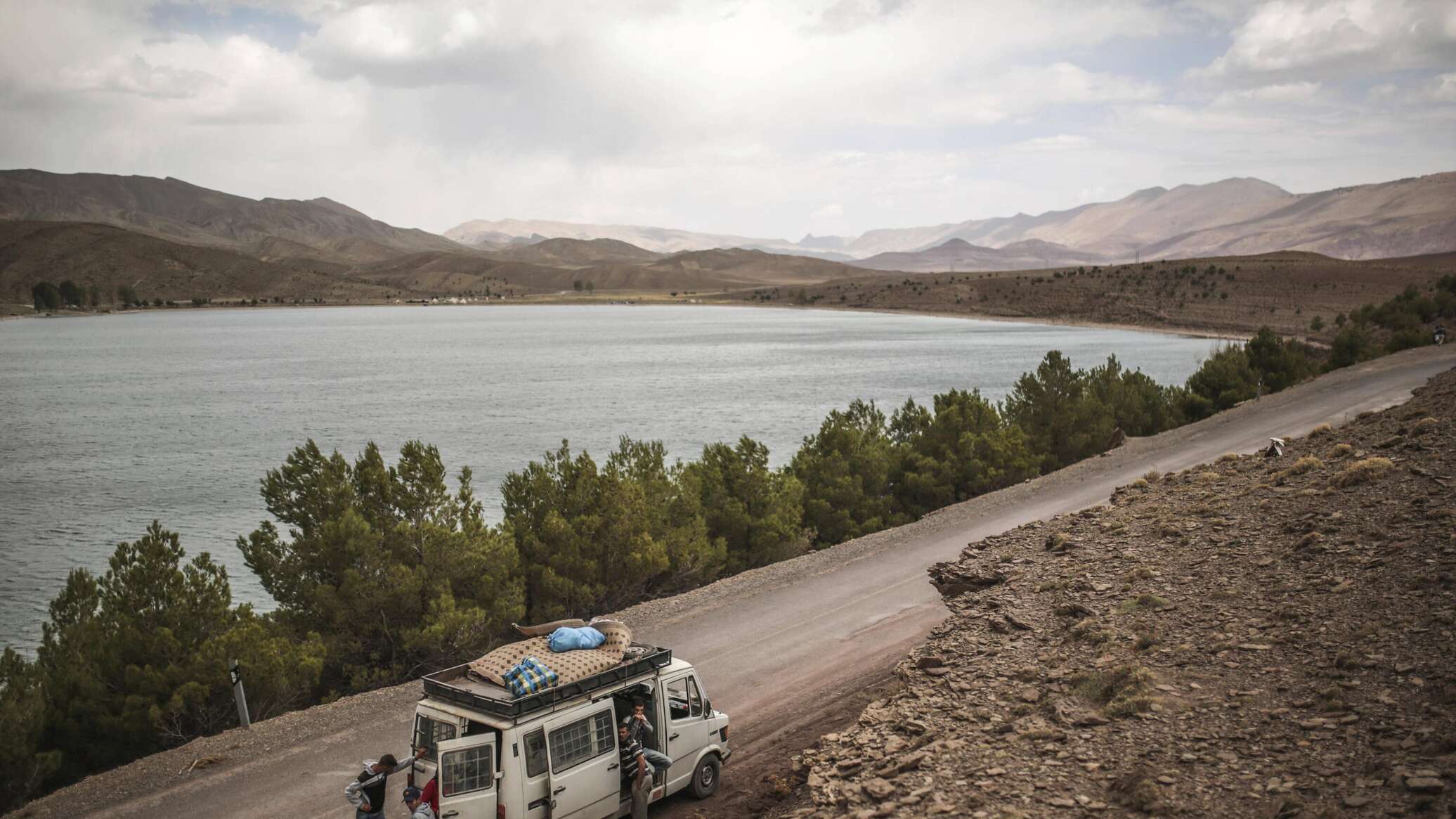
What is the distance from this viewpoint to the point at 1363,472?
47.2ft

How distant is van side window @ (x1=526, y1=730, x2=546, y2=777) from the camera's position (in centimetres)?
924

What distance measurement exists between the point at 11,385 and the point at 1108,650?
107 meters

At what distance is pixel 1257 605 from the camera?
11.0 meters

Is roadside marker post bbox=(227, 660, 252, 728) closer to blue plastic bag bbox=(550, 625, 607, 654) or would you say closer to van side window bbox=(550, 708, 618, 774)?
blue plastic bag bbox=(550, 625, 607, 654)

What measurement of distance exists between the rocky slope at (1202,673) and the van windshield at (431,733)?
359cm

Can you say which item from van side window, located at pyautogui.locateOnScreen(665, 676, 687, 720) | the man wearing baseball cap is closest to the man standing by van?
the man wearing baseball cap

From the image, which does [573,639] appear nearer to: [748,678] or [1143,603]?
[748,678]

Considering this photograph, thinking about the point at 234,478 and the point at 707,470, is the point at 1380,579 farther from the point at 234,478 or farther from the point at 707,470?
the point at 234,478

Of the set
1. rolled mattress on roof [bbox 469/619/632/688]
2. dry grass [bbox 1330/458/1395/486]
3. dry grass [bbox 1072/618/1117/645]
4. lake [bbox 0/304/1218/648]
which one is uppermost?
dry grass [bbox 1330/458/1395/486]

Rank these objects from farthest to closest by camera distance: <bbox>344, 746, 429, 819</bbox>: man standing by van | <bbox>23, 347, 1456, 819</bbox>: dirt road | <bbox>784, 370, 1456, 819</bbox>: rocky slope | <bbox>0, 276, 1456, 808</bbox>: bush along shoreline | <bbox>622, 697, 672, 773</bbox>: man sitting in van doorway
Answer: <bbox>0, 276, 1456, 808</bbox>: bush along shoreline → <bbox>23, 347, 1456, 819</bbox>: dirt road → <bbox>622, 697, 672, 773</bbox>: man sitting in van doorway → <bbox>344, 746, 429, 819</bbox>: man standing by van → <bbox>784, 370, 1456, 819</bbox>: rocky slope

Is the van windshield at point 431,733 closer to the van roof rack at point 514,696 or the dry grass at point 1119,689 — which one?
the van roof rack at point 514,696

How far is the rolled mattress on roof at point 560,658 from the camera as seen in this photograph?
9.97m

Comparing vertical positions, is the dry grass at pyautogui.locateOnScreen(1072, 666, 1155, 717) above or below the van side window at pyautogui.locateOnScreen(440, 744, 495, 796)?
above

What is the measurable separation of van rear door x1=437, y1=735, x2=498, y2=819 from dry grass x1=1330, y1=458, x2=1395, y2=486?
13.1 m
